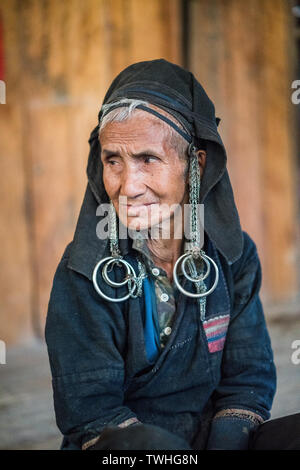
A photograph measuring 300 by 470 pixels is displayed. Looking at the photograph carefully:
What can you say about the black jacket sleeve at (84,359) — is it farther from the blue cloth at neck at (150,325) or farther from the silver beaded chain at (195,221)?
the silver beaded chain at (195,221)

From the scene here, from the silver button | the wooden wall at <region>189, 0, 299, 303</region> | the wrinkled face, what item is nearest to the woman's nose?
the wrinkled face

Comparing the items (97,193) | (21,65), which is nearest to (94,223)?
(97,193)

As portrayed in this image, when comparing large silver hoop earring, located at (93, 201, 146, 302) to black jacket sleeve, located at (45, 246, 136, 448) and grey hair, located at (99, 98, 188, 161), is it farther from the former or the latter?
grey hair, located at (99, 98, 188, 161)

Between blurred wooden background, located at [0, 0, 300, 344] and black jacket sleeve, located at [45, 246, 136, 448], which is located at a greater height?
blurred wooden background, located at [0, 0, 300, 344]

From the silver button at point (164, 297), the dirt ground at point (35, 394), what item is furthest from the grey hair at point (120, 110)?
the dirt ground at point (35, 394)

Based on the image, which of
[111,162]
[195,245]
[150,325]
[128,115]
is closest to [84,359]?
[150,325]

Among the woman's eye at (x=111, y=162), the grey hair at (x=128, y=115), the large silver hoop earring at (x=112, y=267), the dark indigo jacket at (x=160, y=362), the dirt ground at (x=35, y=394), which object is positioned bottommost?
the dirt ground at (x=35, y=394)

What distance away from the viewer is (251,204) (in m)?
4.89

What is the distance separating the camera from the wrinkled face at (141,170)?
164 cm

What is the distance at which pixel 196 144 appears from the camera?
179 cm

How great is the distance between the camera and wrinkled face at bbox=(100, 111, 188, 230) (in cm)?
164

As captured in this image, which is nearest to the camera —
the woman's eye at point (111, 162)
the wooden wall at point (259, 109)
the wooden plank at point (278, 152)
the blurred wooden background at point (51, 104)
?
the woman's eye at point (111, 162)

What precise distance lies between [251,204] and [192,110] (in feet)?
10.7
